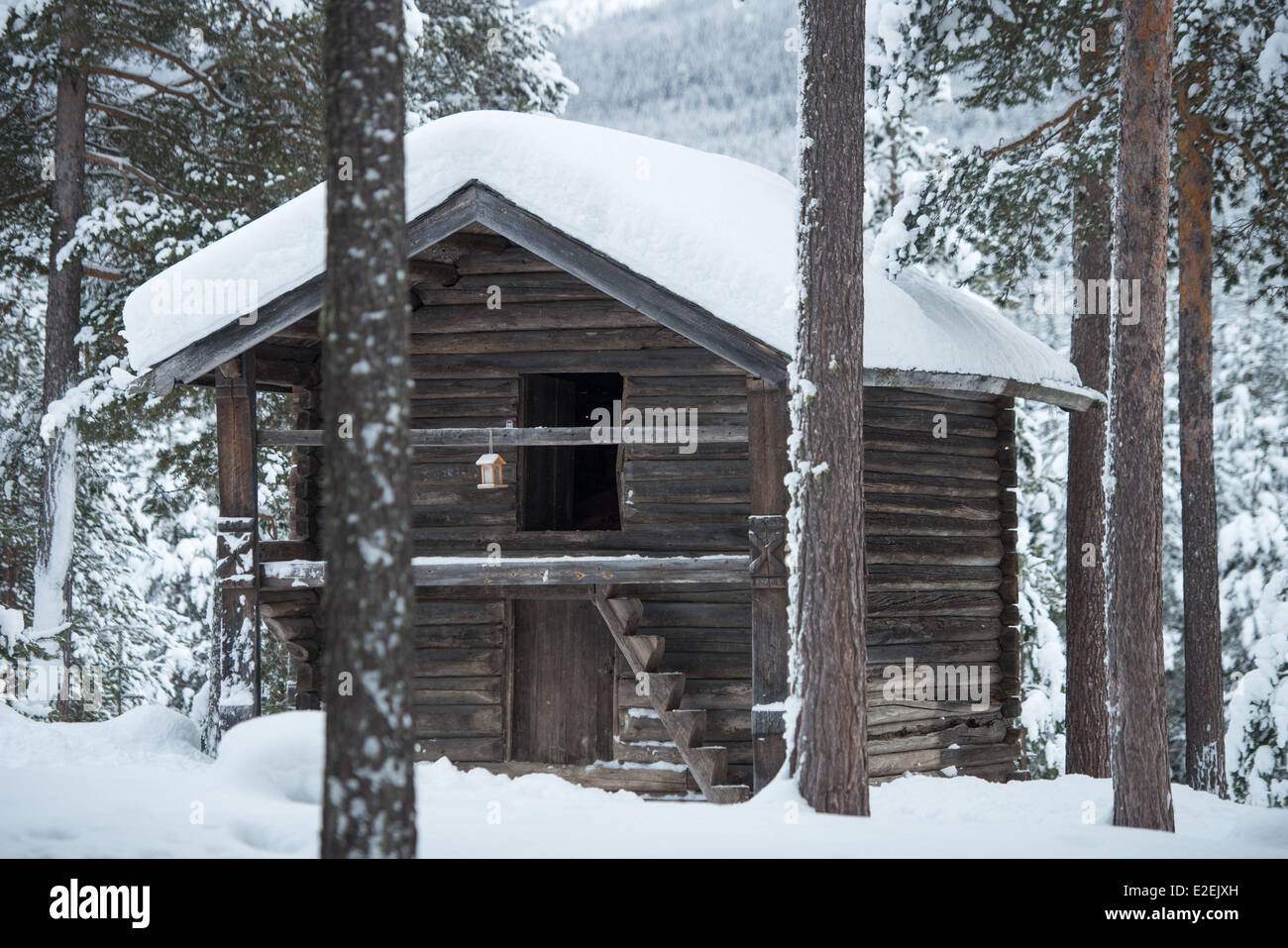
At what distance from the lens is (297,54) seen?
17562 mm

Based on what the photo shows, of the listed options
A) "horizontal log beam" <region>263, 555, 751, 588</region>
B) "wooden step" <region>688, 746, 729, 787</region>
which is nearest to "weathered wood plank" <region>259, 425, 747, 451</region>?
"horizontal log beam" <region>263, 555, 751, 588</region>

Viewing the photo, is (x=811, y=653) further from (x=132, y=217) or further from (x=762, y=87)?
(x=762, y=87)

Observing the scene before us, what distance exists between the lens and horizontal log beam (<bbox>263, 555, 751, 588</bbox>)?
1117 centimetres

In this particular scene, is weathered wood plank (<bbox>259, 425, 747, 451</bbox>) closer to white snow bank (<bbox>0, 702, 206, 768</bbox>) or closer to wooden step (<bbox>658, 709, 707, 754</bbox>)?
wooden step (<bbox>658, 709, 707, 754</bbox>)

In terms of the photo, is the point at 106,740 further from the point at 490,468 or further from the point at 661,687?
the point at 661,687

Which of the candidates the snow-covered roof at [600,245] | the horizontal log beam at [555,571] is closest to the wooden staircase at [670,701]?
the horizontal log beam at [555,571]

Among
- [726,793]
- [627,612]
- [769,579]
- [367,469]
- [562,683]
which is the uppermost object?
[367,469]

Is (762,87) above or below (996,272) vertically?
above

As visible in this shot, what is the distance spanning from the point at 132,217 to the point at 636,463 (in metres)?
8.34

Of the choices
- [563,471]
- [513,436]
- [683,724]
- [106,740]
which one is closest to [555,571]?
[513,436]

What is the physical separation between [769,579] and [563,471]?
15.8ft

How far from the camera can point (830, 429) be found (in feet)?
29.4

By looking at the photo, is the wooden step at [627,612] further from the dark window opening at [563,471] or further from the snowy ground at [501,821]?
the dark window opening at [563,471]
